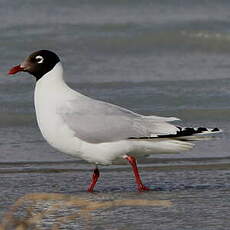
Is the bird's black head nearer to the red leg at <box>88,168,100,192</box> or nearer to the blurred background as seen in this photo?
the red leg at <box>88,168,100,192</box>

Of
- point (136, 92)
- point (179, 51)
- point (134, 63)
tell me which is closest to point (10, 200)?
point (136, 92)

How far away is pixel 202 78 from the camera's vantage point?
10.5 meters

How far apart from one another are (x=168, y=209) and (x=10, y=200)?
3.54ft

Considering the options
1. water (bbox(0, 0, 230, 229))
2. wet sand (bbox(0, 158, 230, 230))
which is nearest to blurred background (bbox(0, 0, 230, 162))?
water (bbox(0, 0, 230, 229))

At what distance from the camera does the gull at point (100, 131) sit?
620cm

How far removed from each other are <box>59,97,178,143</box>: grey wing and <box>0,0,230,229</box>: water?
387mm

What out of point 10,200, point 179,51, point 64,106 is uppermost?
point 64,106

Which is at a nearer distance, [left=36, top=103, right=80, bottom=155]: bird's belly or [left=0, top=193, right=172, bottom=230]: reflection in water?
[left=0, top=193, right=172, bottom=230]: reflection in water

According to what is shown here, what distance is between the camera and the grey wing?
20.4 ft

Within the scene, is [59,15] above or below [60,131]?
below

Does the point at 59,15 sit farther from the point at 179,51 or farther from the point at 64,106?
the point at 64,106

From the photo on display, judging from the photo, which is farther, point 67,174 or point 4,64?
point 4,64

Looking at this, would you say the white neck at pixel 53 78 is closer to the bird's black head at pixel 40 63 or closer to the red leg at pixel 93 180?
the bird's black head at pixel 40 63

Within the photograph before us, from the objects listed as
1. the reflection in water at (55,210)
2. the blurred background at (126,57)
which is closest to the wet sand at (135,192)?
the reflection in water at (55,210)
